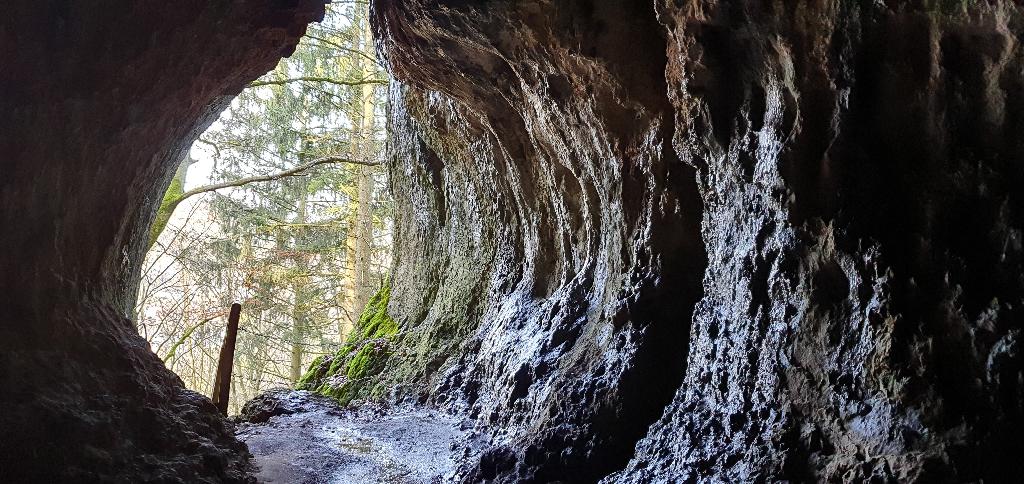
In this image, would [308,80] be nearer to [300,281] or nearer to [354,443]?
[300,281]

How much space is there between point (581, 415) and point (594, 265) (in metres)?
1.76

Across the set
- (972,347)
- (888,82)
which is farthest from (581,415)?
(888,82)

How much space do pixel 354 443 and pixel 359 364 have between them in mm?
3189

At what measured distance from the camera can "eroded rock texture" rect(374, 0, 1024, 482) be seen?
8.17 ft

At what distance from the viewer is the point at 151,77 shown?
416 cm

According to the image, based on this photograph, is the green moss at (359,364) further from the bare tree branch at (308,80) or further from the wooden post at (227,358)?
the bare tree branch at (308,80)

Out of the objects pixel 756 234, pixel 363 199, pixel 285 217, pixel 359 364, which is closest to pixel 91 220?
pixel 756 234

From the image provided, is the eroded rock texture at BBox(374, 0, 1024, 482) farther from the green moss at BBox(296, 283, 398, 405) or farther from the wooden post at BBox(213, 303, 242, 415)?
the wooden post at BBox(213, 303, 242, 415)

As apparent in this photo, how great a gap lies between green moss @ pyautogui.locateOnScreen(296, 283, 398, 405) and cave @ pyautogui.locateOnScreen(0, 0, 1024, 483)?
10.1 feet

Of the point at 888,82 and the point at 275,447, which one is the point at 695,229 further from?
the point at 275,447

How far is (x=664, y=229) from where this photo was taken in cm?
460

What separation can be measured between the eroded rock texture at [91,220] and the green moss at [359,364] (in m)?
4.04

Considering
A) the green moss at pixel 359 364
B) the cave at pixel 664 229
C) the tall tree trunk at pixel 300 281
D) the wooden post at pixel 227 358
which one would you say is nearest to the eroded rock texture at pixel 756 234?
the cave at pixel 664 229

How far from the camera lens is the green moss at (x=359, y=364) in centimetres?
873
